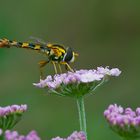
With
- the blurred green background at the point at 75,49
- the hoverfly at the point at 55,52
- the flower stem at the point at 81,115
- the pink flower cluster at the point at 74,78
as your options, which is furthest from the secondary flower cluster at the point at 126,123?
the blurred green background at the point at 75,49

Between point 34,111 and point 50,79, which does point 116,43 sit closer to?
point 34,111

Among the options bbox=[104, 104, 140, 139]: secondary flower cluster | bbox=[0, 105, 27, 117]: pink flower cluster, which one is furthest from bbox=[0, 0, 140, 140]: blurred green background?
bbox=[104, 104, 140, 139]: secondary flower cluster

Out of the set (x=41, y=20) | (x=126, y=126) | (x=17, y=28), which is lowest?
(x=126, y=126)

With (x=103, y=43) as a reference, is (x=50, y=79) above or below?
below

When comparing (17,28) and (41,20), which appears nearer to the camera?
(17,28)

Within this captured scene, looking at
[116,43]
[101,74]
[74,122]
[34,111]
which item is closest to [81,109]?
[101,74]

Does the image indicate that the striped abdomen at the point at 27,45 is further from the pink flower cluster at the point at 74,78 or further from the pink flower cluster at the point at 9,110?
the pink flower cluster at the point at 9,110
